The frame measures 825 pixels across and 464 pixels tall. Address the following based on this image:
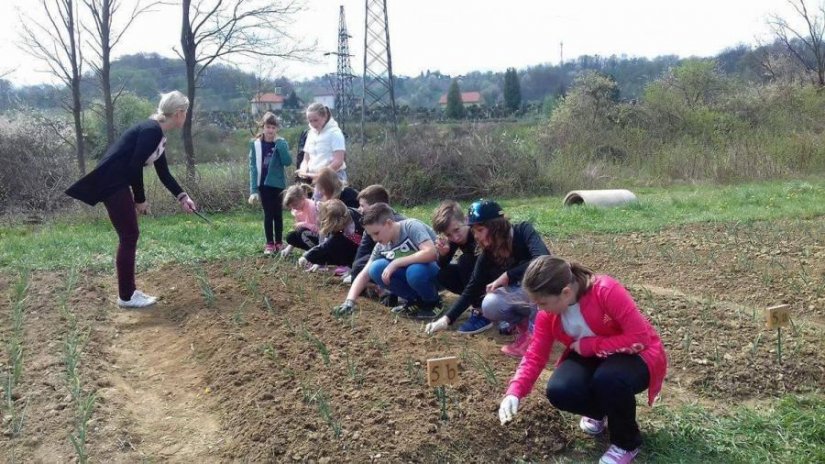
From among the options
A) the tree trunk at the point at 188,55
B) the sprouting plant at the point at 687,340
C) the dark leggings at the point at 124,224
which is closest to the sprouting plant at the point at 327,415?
the sprouting plant at the point at 687,340

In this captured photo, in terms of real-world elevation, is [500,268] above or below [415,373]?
above

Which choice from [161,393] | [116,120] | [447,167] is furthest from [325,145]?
[116,120]

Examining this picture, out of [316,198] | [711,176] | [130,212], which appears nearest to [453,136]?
[711,176]

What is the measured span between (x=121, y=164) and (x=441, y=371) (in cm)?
339

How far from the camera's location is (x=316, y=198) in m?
7.02

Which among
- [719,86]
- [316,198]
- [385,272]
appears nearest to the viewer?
[385,272]

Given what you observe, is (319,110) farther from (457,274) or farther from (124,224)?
(457,274)

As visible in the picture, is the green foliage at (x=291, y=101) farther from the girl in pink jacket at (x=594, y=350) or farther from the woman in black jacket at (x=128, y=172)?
the girl in pink jacket at (x=594, y=350)

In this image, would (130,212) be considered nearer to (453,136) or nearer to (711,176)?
(453,136)

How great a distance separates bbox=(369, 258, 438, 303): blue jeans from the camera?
16.1ft

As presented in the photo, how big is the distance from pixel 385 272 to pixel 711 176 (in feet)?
47.9

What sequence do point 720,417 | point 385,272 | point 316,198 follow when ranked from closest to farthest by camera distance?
1. point 720,417
2. point 385,272
3. point 316,198

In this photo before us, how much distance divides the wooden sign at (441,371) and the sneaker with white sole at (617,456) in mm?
712

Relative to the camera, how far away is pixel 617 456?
301cm
